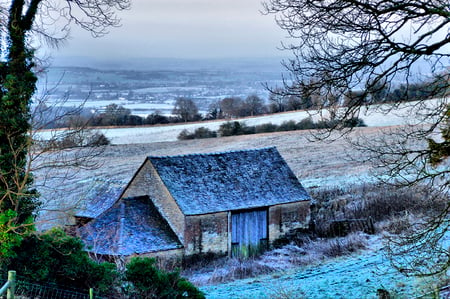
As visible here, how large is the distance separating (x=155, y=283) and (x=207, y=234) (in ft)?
39.5

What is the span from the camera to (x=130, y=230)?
Result: 2678 cm

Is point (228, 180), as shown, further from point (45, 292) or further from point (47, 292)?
point (45, 292)

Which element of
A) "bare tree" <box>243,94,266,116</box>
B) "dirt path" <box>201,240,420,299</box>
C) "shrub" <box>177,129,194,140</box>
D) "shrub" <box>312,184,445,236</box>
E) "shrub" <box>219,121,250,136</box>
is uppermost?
"bare tree" <box>243,94,266,116</box>

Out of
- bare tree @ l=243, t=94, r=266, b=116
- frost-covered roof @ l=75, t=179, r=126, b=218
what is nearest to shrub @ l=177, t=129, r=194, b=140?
bare tree @ l=243, t=94, r=266, b=116

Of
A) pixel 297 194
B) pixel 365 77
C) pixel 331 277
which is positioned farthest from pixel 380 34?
pixel 297 194

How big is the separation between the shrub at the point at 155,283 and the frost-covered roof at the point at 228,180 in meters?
11.1

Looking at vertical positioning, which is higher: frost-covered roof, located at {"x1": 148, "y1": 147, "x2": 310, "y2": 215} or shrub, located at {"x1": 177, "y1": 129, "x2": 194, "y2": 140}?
shrub, located at {"x1": 177, "y1": 129, "x2": 194, "y2": 140}

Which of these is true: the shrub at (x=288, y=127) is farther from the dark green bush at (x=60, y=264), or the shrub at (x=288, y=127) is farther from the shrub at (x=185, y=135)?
the dark green bush at (x=60, y=264)

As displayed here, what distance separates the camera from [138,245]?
25734 mm

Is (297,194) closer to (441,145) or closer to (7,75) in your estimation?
(7,75)

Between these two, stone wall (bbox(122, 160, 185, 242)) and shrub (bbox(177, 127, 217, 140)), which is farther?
shrub (bbox(177, 127, 217, 140))

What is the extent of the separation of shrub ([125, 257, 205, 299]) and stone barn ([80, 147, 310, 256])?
8807mm

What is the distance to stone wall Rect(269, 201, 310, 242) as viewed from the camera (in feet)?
101

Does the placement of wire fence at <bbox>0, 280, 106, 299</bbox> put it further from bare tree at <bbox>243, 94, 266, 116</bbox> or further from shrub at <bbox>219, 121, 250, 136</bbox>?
bare tree at <bbox>243, 94, 266, 116</bbox>
